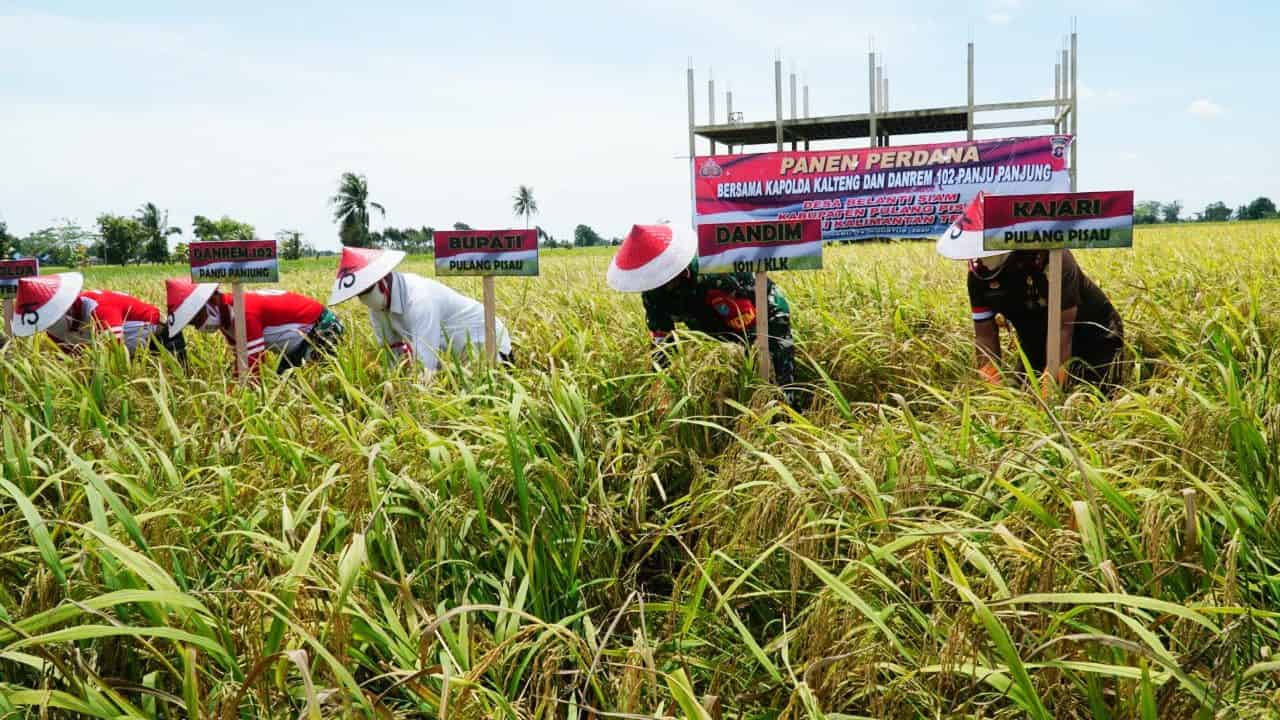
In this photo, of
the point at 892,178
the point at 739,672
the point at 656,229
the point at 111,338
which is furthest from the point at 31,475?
the point at 892,178

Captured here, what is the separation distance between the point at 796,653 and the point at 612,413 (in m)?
1.21

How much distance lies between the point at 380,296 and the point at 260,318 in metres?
1.03

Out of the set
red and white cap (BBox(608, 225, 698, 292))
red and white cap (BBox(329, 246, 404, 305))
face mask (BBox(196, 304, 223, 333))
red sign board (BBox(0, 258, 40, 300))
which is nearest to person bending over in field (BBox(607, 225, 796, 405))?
red and white cap (BBox(608, 225, 698, 292))

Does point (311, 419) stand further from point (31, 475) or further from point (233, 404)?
point (31, 475)

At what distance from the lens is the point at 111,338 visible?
317 cm

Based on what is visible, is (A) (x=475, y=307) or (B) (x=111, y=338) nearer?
(B) (x=111, y=338)

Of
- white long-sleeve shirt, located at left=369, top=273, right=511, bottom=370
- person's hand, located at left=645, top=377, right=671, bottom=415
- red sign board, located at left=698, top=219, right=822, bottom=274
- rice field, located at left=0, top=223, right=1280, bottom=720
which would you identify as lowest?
rice field, located at left=0, top=223, right=1280, bottom=720

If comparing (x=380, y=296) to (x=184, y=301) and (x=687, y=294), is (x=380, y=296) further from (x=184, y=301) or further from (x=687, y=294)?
(x=687, y=294)

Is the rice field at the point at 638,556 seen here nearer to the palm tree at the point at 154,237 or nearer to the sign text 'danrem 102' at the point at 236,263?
the sign text 'danrem 102' at the point at 236,263

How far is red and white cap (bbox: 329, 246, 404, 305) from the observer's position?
10.8ft

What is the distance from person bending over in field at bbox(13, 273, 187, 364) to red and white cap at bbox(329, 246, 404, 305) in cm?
86

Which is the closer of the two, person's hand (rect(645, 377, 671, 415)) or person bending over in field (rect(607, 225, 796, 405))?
person's hand (rect(645, 377, 671, 415))

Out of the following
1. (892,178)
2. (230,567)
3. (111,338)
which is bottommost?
(230,567)

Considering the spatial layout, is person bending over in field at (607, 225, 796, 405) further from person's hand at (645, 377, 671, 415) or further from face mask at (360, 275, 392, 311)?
face mask at (360, 275, 392, 311)
